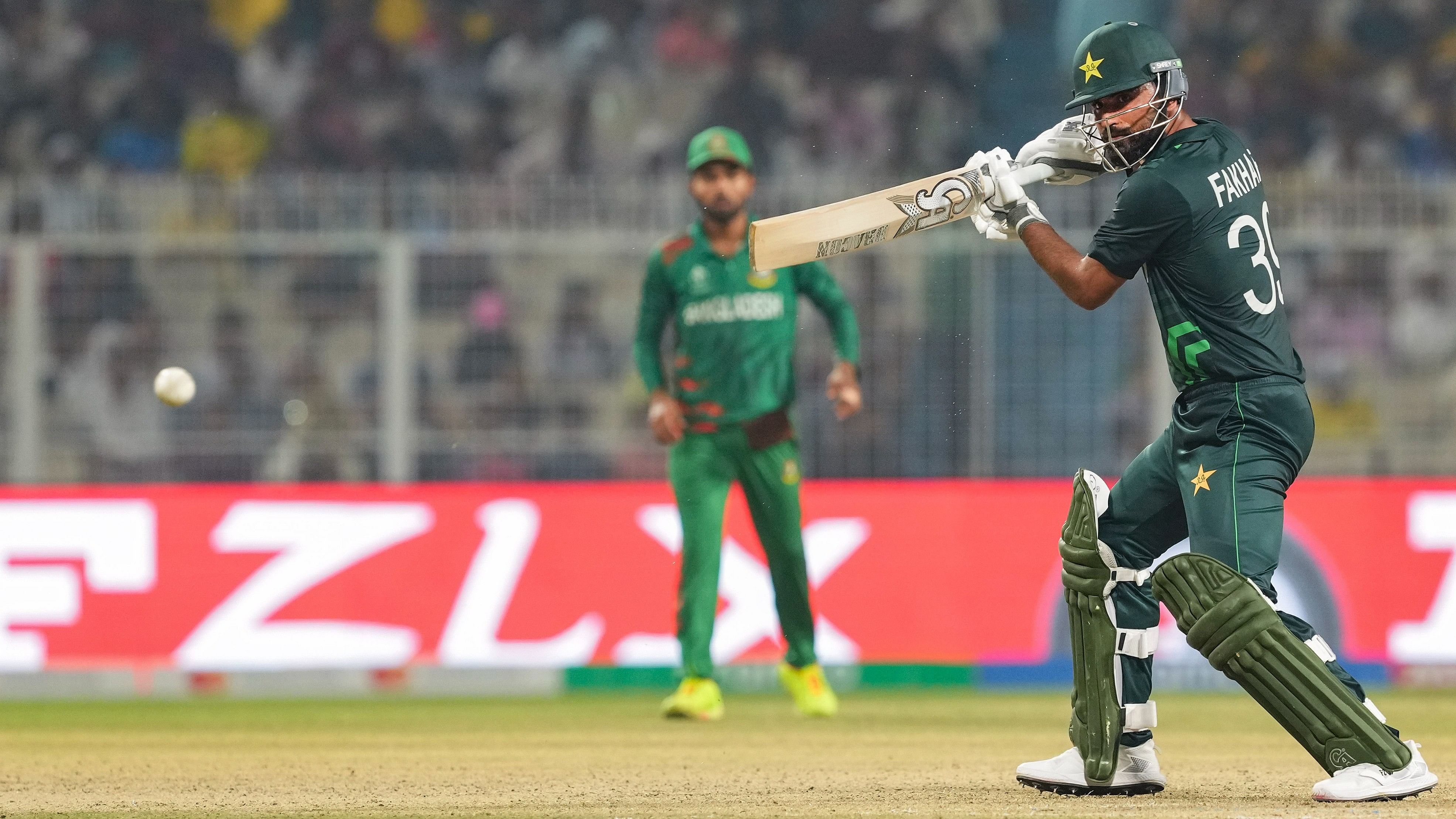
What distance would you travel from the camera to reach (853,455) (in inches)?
379

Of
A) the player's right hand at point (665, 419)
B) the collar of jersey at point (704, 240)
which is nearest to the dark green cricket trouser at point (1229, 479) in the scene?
the player's right hand at point (665, 419)

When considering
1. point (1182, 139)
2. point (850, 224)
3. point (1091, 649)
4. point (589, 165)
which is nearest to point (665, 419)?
point (850, 224)

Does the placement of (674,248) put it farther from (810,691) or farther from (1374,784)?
(1374,784)

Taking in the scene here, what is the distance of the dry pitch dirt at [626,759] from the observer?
4.98m

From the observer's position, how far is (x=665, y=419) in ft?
25.6

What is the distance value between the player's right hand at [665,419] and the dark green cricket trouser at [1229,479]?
2913 mm

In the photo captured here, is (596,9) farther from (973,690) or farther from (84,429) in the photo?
(973,690)

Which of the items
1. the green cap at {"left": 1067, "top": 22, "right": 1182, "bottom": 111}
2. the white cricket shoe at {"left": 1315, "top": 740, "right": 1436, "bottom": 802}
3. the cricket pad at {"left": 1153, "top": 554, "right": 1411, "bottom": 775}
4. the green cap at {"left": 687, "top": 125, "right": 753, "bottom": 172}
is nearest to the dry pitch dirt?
the white cricket shoe at {"left": 1315, "top": 740, "right": 1436, "bottom": 802}

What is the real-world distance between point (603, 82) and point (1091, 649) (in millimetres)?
9511

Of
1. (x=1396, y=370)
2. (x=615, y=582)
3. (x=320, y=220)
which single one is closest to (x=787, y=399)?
(x=615, y=582)

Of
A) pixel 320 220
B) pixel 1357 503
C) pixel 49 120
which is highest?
pixel 49 120

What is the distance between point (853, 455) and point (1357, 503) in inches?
91.7

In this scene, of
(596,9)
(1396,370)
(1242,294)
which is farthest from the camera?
(596,9)

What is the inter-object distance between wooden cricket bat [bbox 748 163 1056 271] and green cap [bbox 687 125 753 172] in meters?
2.43
